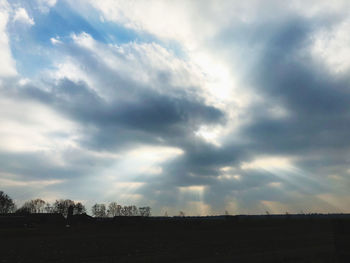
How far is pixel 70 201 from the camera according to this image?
19562cm

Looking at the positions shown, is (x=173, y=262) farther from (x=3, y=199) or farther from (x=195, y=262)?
(x=3, y=199)

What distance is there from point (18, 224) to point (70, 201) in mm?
114752

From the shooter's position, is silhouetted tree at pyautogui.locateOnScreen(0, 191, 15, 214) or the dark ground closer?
the dark ground

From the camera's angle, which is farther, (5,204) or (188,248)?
(5,204)

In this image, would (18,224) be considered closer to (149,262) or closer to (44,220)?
(44,220)

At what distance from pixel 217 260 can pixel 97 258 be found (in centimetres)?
859

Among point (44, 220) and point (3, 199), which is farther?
point (3, 199)

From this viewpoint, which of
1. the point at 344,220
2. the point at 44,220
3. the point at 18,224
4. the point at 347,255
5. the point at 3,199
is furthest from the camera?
the point at 3,199

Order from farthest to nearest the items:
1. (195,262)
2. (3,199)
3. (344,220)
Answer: (3,199) → (195,262) → (344,220)

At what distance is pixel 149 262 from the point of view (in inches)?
717

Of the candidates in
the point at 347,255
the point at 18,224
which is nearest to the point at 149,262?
the point at 347,255

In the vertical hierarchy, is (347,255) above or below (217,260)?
Answer: above

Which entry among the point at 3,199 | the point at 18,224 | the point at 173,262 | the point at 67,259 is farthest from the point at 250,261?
the point at 3,199

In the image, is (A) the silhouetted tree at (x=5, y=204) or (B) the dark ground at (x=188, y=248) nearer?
(B) the dark ground at (x=188, y=248)
